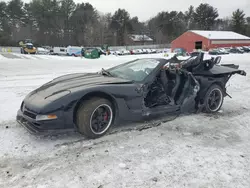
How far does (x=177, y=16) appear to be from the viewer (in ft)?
257

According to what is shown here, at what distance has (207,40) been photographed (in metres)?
48.5

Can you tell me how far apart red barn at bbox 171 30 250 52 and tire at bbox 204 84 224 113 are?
4690 cm

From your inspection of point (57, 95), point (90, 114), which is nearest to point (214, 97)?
point (90, 114)

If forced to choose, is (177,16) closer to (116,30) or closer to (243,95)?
(116,30)

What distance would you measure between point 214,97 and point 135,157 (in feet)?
9.76

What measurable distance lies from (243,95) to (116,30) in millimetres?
66247

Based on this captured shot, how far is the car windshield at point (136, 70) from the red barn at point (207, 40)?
1884 inches

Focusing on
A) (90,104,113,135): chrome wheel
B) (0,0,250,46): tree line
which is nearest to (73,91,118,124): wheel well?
(90,104,113,135): chrome wheel

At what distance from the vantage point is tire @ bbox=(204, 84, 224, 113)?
5.11m

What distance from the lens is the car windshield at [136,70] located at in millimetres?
4293

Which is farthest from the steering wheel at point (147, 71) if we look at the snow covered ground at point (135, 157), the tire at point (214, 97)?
the tire at point (214, 97)

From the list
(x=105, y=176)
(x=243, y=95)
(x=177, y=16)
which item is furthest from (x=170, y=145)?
(x=177, y=16)

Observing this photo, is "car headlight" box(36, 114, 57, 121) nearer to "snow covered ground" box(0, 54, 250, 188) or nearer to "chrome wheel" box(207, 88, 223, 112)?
"snow covered ground" box(0, 54, 250, 188)

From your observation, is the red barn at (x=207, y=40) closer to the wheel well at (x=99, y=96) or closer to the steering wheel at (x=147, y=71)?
the steering wheel at (x=147, y=71)
